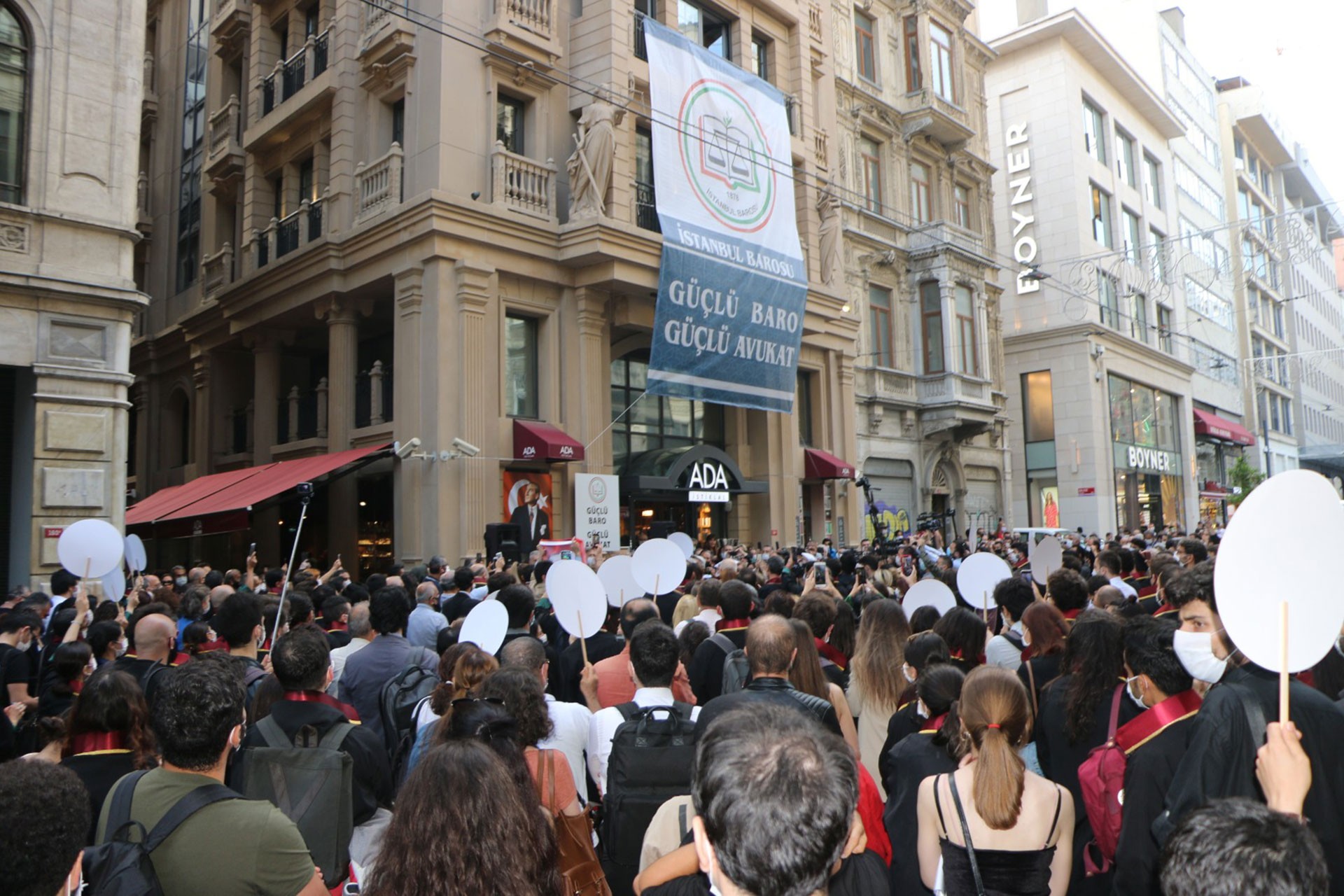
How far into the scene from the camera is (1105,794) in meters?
3.79

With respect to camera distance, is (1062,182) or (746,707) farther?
(1062,182)

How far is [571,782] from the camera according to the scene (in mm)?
3826

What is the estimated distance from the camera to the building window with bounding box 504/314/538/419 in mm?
19547

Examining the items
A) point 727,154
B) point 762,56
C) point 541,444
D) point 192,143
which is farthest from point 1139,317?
point 192,143

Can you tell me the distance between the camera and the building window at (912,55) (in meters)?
31.0

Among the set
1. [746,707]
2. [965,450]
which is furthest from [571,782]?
[965,450]

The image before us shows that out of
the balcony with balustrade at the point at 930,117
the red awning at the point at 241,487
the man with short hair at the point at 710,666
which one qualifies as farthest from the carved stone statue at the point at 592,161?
the balcony with balustrade at the point at 930,117

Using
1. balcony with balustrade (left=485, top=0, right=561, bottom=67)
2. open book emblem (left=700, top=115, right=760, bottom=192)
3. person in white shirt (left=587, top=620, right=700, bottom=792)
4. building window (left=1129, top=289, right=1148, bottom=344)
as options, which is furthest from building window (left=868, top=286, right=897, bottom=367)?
person in white shirt (left=587, top=620, right=700, bottom=792)

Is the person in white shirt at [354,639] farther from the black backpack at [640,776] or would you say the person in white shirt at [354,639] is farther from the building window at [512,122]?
the building window at [512,122]

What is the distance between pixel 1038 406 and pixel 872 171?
14.5 metres

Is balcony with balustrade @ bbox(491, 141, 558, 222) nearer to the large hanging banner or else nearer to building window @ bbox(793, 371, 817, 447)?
the large hanging banner

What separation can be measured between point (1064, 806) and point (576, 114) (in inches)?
769

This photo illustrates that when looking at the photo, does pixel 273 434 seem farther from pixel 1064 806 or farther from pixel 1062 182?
pixel 1062 182

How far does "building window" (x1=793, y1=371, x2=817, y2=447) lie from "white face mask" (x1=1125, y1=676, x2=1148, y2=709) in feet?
72.1
